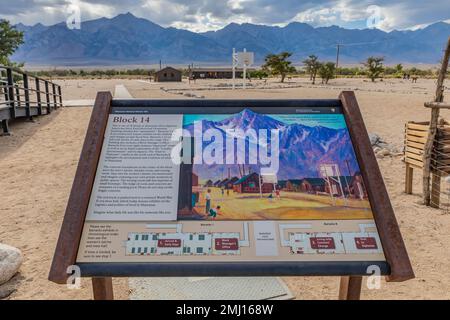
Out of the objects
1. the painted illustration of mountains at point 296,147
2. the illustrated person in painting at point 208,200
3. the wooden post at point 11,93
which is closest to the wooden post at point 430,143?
the painted illustration of mountains at point 296,147

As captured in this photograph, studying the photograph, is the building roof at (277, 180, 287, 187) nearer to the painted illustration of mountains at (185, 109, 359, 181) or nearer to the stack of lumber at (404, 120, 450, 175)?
the painted illustration of mountains at (185, 109, 359, 181)

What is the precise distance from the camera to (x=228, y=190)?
2.24 meters

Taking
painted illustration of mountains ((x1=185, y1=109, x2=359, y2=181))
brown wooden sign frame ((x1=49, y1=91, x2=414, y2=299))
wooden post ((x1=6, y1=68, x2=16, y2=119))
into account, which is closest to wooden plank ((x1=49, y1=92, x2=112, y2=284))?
brown wooden sign frame ((x1=49, y1=91, x2=414, y2=299))

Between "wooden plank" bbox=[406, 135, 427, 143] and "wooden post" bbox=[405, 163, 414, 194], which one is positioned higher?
"wooden plank" bbox=[406, 135, 427, 143]

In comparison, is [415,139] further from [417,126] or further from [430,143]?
[430,143]

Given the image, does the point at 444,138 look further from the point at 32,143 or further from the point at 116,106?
the point at 32,143

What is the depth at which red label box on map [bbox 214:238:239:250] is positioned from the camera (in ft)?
6.63

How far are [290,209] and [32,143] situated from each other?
30.2 feet

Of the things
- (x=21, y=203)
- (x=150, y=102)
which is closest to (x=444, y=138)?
(x=150, y=102)

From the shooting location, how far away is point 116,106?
2512 millimetres

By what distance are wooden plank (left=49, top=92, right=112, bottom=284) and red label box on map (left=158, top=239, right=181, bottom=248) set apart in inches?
15.9

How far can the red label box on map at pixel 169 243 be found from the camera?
203 centimetres

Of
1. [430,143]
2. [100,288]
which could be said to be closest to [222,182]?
[100,288]

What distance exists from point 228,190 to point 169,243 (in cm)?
44
